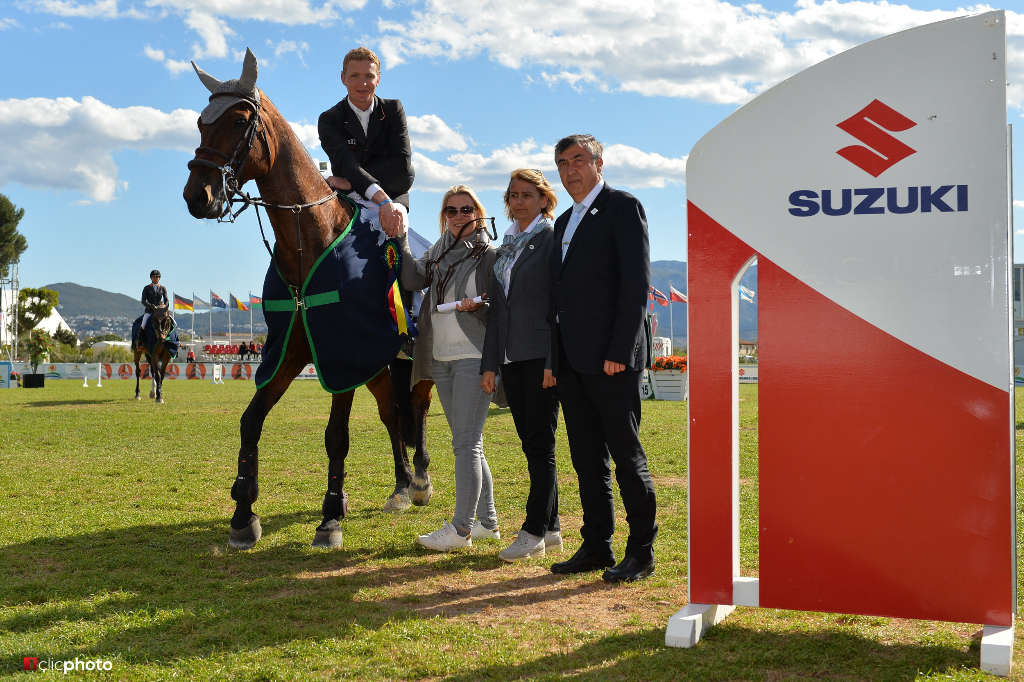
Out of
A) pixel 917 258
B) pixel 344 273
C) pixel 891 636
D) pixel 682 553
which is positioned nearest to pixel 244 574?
pixel 344 273

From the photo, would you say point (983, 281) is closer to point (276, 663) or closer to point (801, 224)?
point (801, 224)

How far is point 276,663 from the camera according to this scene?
2982 millimetres

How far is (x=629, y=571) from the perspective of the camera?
4.10 meters

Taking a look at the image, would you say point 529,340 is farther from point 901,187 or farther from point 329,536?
point 901,187

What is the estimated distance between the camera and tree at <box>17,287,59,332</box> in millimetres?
53969

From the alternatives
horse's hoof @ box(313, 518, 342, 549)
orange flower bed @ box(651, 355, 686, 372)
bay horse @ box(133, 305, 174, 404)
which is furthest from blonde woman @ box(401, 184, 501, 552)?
orange flower bed @ box(651, 355, 686, 372)

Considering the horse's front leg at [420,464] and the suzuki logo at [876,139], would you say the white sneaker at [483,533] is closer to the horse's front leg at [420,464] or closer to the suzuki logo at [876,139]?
the horse's front leg at [420,464]

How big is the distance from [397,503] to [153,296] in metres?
12.9

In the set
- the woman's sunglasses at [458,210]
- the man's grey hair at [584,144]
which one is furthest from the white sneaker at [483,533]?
the man's grey hair at [584,144]

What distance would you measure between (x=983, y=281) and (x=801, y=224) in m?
0.70

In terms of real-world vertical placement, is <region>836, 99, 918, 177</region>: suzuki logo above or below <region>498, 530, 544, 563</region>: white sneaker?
above

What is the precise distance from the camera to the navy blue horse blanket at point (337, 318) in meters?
4.78

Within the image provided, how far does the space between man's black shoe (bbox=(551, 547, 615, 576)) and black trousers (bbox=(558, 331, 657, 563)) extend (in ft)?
0.09

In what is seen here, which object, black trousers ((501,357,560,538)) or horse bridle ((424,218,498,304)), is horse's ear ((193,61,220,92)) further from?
black trousers ((501,357,560,538))
